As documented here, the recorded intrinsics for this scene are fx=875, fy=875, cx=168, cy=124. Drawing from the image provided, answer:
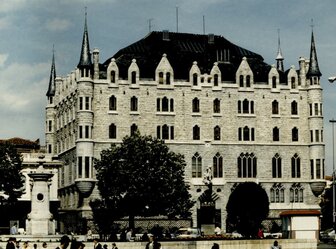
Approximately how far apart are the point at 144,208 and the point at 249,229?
16314 mm

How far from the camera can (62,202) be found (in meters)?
109

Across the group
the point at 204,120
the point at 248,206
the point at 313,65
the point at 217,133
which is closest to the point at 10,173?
the point at 204,120

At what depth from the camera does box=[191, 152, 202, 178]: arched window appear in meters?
101

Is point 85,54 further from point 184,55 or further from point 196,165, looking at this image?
point 196,165

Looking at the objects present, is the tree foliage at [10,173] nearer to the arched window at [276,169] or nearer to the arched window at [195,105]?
the arched window at [195,105]

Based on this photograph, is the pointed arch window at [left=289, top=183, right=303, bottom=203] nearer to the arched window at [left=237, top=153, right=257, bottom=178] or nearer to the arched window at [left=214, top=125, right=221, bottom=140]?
the arched window at [left=237, top=153, right=257, bottom=178]

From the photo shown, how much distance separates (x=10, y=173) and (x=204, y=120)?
2328 cm

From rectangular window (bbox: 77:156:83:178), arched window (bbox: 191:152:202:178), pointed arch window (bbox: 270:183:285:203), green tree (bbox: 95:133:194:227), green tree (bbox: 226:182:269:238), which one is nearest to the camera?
green tree (bbox: 226:182:269:238)

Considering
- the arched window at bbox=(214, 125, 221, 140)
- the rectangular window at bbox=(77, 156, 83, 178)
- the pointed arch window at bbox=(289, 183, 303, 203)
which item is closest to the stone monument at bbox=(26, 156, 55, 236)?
the rectangular window at bbox=(77, 156, 83, 178)

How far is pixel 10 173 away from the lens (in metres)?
94.4

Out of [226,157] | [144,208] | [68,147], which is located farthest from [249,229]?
[68,147]

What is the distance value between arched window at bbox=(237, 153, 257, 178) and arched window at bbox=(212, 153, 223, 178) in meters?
2.19

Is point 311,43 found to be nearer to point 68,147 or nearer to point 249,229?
point 68,147

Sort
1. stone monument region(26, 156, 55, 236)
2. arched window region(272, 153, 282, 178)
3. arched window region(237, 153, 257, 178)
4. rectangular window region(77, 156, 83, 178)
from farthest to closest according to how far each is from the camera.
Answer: arched window region(272, 153, 282, 178) < arched window region(237, 153, 257, 178) < rectangular window region(77, 156, 83, 178) < stone monument region(26, 156, 55, 236)
